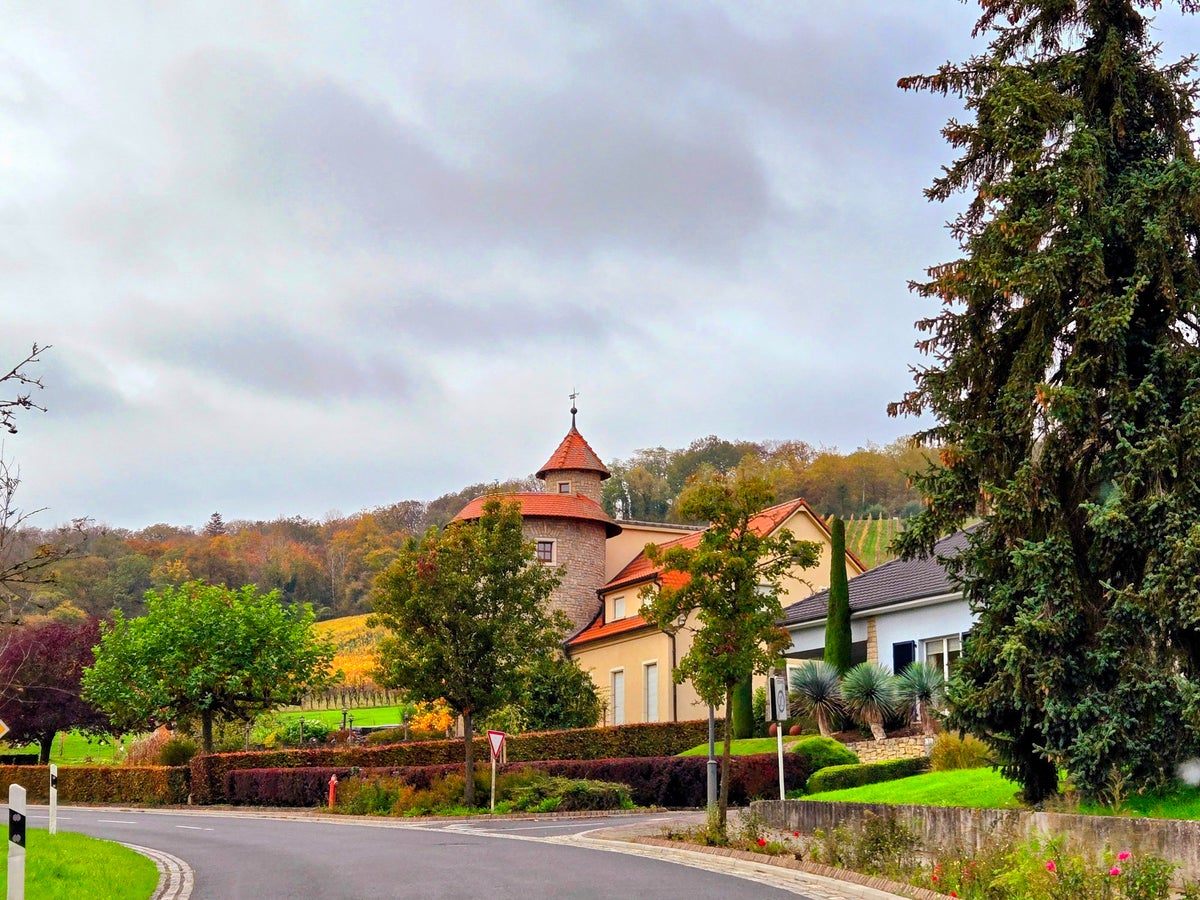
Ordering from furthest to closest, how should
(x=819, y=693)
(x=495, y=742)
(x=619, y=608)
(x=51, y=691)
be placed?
(x=51, y=691) < (x=619, y=608) < (x=819, y=693) < (x=495, y=742)

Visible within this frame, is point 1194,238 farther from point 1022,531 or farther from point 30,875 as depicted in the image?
point 30,875

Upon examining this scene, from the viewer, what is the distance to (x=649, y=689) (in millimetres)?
43750

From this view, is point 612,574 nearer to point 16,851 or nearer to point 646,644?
point 646,644

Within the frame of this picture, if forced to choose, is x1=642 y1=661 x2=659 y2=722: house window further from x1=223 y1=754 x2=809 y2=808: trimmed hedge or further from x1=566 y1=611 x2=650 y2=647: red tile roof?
x1=223 y1=754 x2=809 y2=808: trimmed hedge

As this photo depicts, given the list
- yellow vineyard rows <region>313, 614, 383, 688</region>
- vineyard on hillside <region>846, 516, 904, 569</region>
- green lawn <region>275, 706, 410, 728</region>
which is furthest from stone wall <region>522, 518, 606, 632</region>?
vineyard on hillside <region>846, 516, 904, 569</region>

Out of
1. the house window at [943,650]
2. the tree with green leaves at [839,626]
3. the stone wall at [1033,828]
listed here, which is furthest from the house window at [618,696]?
the stone wall at [1033,828]

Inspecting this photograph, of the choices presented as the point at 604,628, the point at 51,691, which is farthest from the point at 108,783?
the point at 604,628

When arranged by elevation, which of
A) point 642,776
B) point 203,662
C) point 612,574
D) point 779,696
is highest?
point 612,574

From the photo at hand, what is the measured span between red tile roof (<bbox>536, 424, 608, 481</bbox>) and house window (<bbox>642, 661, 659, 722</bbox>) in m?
12.0

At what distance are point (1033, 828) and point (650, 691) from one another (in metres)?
30.5

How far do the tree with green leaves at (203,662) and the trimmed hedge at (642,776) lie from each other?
7.93m

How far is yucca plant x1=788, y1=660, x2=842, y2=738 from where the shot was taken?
30750 millimetres

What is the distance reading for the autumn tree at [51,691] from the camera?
4969cm

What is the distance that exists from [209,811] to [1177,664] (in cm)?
2532
